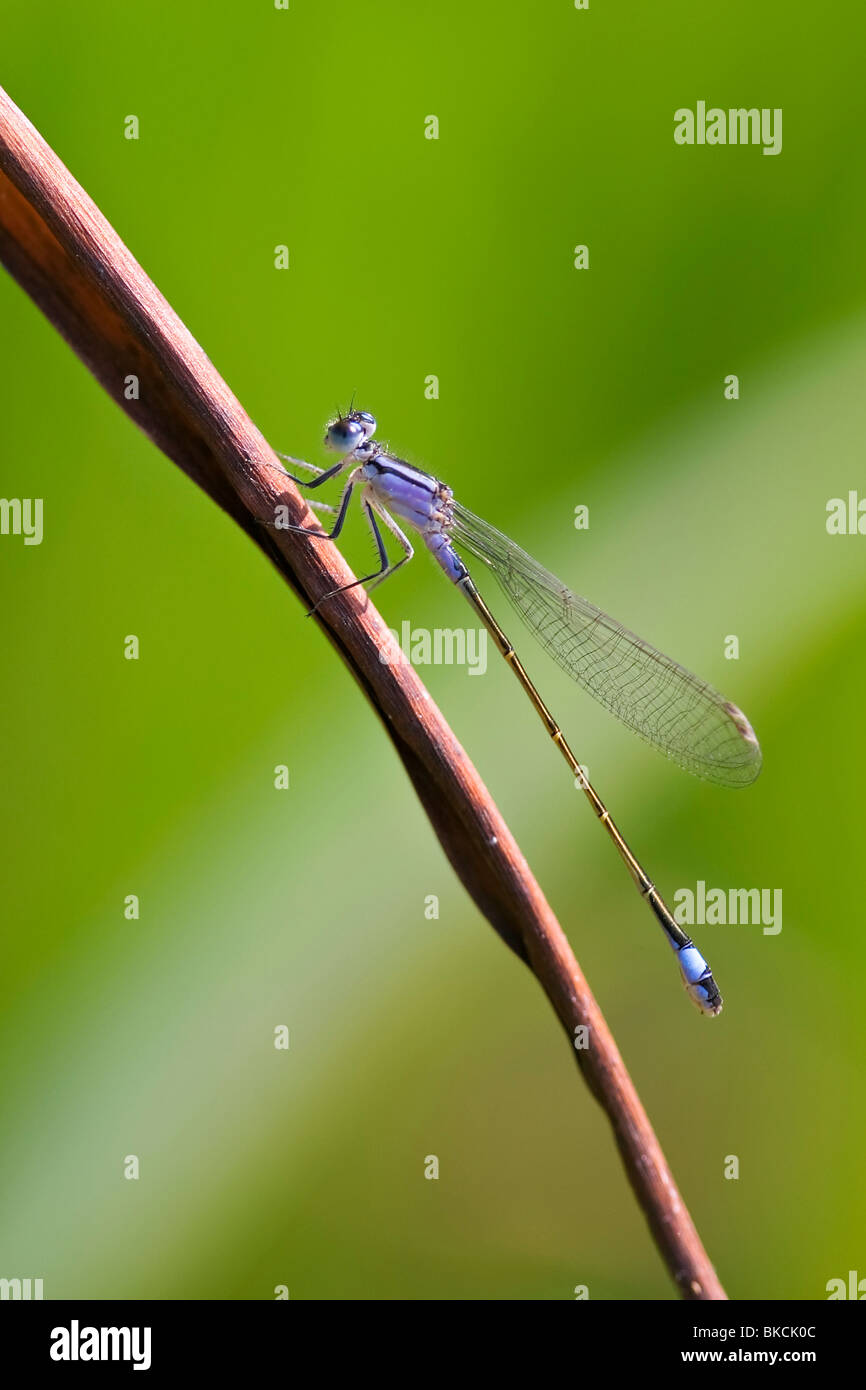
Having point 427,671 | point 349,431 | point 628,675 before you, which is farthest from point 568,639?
point 349,431

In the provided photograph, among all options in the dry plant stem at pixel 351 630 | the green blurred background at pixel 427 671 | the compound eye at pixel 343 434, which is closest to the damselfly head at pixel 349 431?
the compound eye at pixel 343 434

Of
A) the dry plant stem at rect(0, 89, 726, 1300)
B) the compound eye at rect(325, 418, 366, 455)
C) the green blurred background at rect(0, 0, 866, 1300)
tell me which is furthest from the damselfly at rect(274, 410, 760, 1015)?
the dry plant stem at rect(0, 89, 726, 1300)

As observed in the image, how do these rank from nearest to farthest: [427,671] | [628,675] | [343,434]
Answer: [343,434]
[427,671]
[628,675]

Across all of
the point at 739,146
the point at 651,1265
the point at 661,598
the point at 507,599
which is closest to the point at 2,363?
the point at 507,599

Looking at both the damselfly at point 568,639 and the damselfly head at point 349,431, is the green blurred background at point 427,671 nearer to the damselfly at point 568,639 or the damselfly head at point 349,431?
the damselfly at point 568,639

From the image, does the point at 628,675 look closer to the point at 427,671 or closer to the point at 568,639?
A: the point at 568,639

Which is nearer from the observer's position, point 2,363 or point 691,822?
point 2,363

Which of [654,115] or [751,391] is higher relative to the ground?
[654,115]

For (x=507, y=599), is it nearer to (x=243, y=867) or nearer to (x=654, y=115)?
(x=243, y=867)
